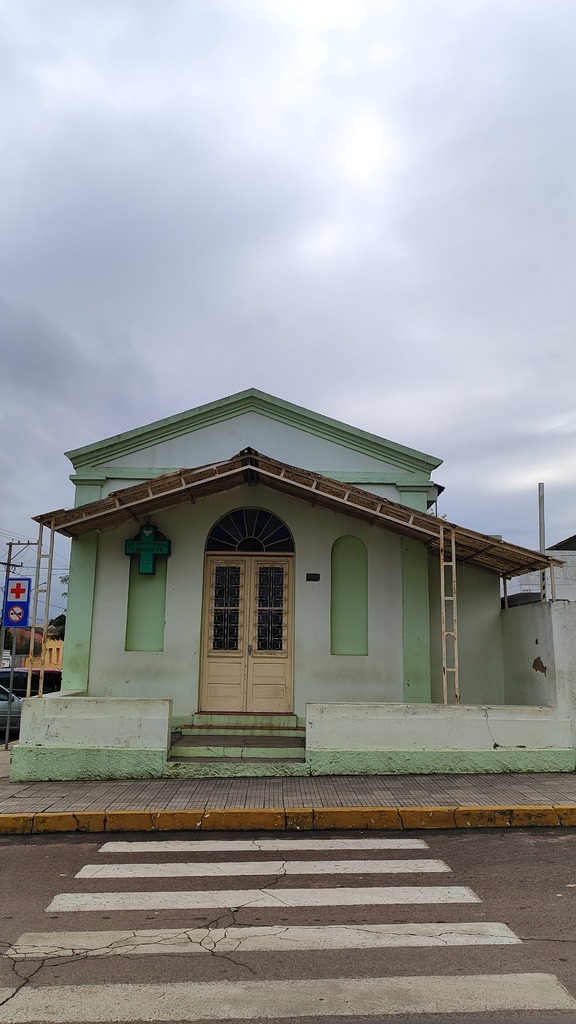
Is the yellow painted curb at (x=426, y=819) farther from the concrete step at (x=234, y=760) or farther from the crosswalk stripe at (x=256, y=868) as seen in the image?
the concrete step at (x=234, y=760)

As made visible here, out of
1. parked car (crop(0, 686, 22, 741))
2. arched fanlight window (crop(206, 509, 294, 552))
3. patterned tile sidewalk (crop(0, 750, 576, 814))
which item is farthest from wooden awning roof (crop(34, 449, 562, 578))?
parked car (crop(0, 686, 22, 741))

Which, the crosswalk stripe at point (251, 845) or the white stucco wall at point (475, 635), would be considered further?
the white stucco wall at point (475, 635)

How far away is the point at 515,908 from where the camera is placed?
5.06m

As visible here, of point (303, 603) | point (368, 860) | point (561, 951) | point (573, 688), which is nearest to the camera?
point (561, 951)

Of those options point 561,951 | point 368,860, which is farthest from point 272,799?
point 561,951

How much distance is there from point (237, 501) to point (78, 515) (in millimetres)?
2537

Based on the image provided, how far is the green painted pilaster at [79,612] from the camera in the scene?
10922 mm

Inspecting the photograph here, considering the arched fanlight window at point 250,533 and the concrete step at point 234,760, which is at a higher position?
the arched fanlight window at point 250,533

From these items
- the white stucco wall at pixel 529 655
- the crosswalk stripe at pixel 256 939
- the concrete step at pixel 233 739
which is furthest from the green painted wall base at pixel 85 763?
the white stucco wall at pixel 529 655

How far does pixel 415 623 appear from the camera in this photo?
1098cm

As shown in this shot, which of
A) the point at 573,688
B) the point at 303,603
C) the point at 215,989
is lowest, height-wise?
the point at 215,989

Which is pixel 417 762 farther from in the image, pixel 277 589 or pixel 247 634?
pixel 277 589

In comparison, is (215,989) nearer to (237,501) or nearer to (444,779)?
(444,779)

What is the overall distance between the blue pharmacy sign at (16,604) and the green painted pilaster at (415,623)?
21.7 feet
